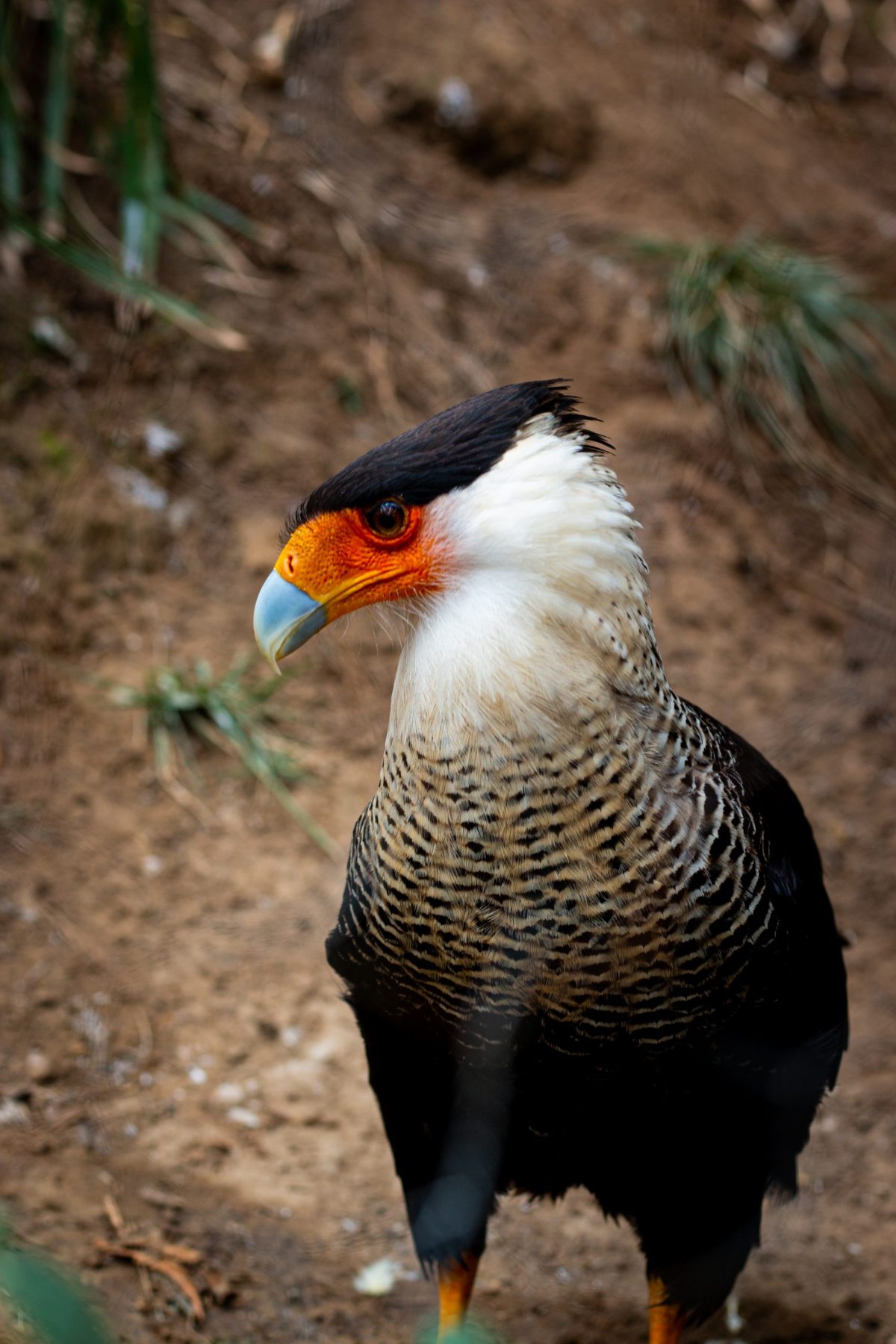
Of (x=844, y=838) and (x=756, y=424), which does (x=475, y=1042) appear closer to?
(x=844, y=838)

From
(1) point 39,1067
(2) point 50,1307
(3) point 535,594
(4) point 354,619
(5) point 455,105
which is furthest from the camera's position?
(5) point 455,105

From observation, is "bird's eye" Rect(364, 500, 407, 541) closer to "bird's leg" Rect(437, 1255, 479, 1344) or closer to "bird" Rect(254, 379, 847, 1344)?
"bird" Rect(254, 379, 847, 1344)

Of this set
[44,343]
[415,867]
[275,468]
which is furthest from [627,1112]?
[44,343]

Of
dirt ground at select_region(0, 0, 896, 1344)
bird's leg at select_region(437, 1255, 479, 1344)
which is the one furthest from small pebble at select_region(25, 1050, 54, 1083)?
bird's leg at select_region(437, 1255, 479, 1344)

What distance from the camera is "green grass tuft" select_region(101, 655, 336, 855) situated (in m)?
3.43

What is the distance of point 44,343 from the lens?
3.71m

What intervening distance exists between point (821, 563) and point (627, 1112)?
128 inches

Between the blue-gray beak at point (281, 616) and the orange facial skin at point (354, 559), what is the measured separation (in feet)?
0.04

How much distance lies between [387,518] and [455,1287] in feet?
5.10

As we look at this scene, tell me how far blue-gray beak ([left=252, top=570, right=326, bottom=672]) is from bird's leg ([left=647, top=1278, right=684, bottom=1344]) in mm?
1419

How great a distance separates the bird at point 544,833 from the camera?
165 cm

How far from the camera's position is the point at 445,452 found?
5.39 ft

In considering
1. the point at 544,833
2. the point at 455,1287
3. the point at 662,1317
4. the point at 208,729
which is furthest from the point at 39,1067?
the point at 544,833

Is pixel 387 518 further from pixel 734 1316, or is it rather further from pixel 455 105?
pixel 455 105
